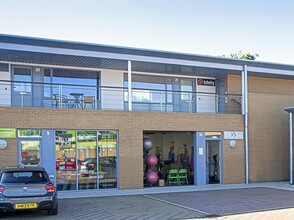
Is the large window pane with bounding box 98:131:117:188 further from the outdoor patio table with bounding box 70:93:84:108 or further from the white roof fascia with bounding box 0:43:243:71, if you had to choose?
Result: the white roof fascia with bounding box 0:43:243:71

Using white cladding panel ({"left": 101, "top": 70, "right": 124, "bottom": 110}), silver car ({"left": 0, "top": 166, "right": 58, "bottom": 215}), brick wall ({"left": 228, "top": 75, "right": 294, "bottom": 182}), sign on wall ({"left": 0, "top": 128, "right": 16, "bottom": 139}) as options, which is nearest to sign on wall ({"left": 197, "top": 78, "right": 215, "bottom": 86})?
brick wall ({"left": 228, "top": 75, "right": 294, "bottom": 182})

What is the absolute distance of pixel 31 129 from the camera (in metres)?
14.8

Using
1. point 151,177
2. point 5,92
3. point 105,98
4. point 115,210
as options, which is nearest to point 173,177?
point 151,177

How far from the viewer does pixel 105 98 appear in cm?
1780

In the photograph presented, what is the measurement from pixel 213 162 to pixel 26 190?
35.2 ft

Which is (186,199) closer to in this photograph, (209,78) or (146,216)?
(146,216)

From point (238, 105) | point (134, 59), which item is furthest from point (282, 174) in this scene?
point (134, 59)

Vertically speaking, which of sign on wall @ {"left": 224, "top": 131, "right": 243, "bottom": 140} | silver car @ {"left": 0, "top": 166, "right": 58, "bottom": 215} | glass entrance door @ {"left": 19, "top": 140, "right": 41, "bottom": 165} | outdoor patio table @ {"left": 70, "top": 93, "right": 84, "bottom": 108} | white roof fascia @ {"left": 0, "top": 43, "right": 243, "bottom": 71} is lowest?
silver car @ {"left": 0, "top": 166, "right": 58, "bottom": 215}

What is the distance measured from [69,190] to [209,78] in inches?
380

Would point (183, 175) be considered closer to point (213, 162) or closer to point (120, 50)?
point (213, 162)

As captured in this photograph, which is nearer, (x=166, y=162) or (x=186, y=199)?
(x=186, y=199)

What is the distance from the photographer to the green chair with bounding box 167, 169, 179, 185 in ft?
59.0

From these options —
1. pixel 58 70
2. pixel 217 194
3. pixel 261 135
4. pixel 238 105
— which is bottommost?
pixel 217 194

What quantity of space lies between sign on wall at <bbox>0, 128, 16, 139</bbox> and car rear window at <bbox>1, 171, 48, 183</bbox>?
4.48m
